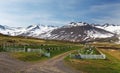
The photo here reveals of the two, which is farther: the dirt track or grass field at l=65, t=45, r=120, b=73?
grass field at l=65, t=45, r=120, b=73

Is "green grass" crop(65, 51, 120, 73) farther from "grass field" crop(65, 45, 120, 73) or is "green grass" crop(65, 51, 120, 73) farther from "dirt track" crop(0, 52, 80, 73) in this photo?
"dirt track" crop(0, 52, 80, 73)

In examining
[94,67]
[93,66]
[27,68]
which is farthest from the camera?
[93,66]

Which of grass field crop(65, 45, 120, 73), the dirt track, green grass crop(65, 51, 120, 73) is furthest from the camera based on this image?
grass field crop(65, 45, 120, 73)

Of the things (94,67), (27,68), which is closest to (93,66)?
(94,67)

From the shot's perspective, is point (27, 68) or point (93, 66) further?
point (93, 66)

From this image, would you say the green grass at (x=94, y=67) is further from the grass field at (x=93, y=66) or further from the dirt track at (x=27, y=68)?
the dirt track at (x=27, y=68)

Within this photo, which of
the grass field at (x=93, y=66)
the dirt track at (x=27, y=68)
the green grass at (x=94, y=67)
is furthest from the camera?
the grass field at (x=93, y=66)

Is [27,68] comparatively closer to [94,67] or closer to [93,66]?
[94,67]

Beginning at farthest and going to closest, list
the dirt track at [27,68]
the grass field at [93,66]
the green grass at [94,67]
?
the grass field at [93,66], the green grass at [94,67], the dirt track at [27,68]

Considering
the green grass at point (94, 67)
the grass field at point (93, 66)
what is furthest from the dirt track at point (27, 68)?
the grass field at point (93, 66)

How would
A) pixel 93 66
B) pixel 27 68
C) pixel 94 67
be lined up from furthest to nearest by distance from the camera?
A: pixel 93 66
pixel 94 67
pixel 27 68

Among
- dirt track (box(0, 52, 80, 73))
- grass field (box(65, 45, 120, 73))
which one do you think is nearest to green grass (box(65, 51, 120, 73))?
grass field (box(65, 45, 120, 73))

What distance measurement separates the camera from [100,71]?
2352 inches

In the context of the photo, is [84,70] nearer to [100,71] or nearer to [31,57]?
[100,71]
